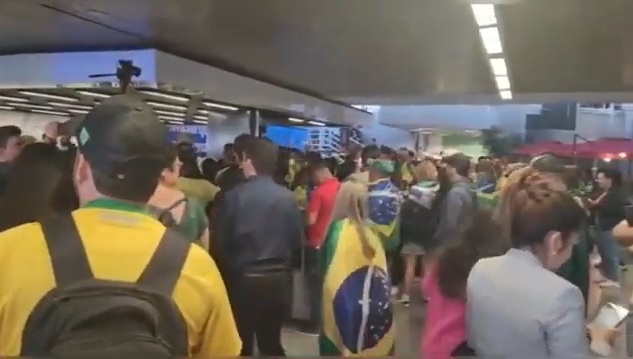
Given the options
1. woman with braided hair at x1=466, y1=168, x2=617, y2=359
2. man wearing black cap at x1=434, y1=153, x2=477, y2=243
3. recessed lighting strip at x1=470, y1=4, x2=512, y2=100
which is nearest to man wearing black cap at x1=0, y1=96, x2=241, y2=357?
woman with braided hair at x1=466, y1=168, x2=617, y2=359

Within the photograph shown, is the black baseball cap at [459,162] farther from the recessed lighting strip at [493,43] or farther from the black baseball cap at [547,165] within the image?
the black baseball cap at [547,165]

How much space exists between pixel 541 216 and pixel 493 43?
15.8 feet

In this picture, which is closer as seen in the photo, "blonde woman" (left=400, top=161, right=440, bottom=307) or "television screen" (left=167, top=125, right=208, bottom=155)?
"blonde woman" (left=400, top=161, right=440, bottom=307)

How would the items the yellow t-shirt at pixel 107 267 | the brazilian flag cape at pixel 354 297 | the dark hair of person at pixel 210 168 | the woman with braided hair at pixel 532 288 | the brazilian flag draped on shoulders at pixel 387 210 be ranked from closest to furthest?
the yellow t-shirt at pixel 107 267
the woman with braided hair at pixel 532 288
the brazilian flag cape at pixel 354 297
the brazilian flag draped on shoulders at pixel 387 210
the dark hair of person at pixel 210 168

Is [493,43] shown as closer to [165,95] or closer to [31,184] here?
[165,95]

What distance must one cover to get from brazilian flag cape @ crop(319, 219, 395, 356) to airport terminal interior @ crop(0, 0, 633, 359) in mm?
922

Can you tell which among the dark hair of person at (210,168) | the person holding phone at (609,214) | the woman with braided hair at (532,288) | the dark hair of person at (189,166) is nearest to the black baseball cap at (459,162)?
the person holding phone at (609,214)

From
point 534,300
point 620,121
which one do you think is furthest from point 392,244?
point 534,300

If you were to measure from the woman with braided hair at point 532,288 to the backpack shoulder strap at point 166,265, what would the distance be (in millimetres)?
816

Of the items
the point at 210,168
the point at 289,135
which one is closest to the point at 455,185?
the point at 210,168

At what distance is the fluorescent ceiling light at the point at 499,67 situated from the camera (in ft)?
25.3

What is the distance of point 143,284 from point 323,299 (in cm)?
234

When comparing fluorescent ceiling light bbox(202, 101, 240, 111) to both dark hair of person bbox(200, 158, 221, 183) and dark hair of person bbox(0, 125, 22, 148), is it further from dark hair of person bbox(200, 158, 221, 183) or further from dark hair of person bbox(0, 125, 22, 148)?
dark hair of person bbox(0, 125, 22, 148)

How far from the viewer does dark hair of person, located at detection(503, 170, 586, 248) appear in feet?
7.09
